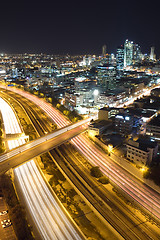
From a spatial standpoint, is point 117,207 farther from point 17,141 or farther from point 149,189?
point 17,141

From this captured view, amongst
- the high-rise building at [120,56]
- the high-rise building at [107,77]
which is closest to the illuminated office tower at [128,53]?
the high-rise building at [120,56]

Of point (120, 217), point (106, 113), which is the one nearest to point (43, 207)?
point (120, 217)

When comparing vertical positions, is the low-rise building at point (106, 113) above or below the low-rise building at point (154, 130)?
above

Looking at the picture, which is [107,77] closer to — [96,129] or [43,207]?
[96,129]

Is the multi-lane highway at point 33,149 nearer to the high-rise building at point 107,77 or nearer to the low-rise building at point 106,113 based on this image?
A: the low-rise building at point 106,113

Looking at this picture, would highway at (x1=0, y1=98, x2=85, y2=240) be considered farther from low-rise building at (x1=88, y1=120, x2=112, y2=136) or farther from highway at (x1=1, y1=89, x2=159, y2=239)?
low-rise building at (x1=88, y1=120, x2=112, y2=136)

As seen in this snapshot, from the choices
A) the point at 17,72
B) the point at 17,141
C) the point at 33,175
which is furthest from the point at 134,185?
the point at 17,72
